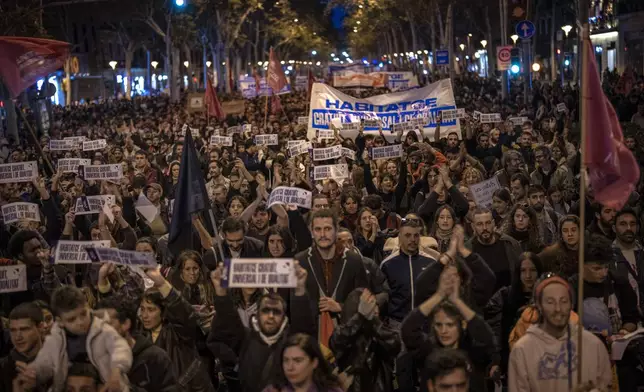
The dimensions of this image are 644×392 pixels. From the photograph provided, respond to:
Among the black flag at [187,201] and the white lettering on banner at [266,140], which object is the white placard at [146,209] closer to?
the black flag at [187,201]

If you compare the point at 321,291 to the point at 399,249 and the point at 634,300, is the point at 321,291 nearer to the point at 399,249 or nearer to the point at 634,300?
the point at 399,249

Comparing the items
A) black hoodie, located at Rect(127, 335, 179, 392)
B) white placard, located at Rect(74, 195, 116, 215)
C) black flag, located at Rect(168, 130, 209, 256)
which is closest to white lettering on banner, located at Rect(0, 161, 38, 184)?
white placard, located at Rect(74, 195, 116, 215)

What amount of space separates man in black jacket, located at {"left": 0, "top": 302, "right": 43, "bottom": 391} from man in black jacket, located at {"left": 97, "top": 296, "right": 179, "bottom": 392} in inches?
15.5

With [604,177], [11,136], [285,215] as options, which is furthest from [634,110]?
[604,177]

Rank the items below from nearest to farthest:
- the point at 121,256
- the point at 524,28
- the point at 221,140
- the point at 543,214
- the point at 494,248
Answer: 1. the point at 121,256
2. the point at 494,248
3. the point at 543,214
4. the point at 221,140
5. the point at 524,28

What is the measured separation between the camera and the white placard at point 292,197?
1005 centimetres

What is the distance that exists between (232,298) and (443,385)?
5.80 ft

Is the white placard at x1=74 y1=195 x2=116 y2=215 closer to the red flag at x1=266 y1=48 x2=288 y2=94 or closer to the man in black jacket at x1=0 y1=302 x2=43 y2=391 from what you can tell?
the man in black jacket at x1=0 y1=302 x2=43 y2=391

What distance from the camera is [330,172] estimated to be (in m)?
14.1

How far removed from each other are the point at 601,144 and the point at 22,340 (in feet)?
11.6

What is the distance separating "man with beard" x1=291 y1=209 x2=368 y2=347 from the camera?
750 centimetres

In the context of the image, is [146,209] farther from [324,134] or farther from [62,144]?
[324,134]

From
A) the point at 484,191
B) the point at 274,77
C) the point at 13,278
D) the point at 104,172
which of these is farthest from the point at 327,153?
the point at 274,77

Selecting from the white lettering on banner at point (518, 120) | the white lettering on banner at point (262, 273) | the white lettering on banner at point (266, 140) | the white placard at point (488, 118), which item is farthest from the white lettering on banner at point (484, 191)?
the white lettering on banner at point (518, 120)
